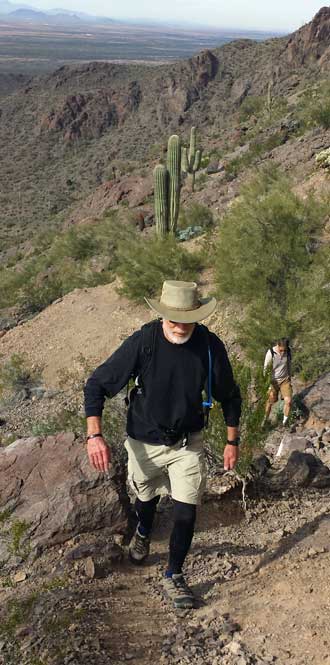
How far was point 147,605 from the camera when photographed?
10.00 ft

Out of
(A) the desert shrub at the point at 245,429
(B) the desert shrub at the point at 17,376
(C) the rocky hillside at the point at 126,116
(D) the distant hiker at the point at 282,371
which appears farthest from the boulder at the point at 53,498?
(C) the rocky hillside at the point at 126,116

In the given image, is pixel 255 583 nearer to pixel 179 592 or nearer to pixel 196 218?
pixel 179 592

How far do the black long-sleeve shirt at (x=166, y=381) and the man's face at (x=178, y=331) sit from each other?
0.03 metres

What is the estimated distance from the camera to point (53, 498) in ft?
11.9

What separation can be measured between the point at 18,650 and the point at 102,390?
1203 millimetres

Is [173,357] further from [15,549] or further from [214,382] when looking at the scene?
[15,549]

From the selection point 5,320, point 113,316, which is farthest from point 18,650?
point 5,320

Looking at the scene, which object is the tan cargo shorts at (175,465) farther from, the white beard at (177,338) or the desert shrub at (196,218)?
the desert shrub at (196,218)

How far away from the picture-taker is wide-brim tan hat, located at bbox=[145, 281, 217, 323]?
2.91 m

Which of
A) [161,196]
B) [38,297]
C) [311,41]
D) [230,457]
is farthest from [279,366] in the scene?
[311,41]

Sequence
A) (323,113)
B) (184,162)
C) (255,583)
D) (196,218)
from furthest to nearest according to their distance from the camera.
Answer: (184,162), (323,113), (196,218), (255,583)

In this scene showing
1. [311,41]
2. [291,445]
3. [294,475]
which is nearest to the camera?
[294,475]

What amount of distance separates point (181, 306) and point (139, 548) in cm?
144

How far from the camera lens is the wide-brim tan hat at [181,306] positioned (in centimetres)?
291
